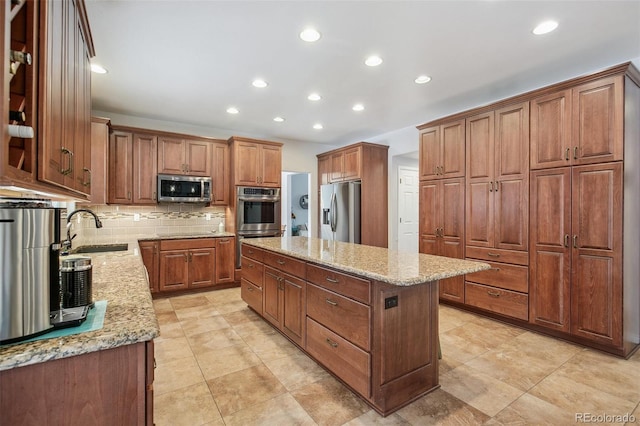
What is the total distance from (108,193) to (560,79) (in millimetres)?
5596

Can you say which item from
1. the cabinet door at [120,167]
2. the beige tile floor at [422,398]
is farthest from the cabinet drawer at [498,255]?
the cabinet door at [120,167]

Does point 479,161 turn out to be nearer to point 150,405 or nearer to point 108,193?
point 150,405

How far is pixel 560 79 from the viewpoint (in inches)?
127

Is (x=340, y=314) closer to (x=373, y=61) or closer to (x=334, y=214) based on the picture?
(x=373, y=61)

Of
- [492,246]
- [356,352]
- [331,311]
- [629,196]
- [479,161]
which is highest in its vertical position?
[479,161]

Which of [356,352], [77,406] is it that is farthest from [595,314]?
[77,406]

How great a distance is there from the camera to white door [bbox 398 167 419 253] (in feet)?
18.6

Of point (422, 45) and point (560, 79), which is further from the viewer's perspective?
point (560, 79)

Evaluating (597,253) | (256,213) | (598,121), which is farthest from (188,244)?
(598,121)

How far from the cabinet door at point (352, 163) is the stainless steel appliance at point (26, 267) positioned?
15.0 feet

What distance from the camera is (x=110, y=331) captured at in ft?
3.26

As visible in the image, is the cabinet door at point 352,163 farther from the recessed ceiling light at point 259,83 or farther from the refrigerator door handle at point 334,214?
the recessed ceiling light at point 259,83

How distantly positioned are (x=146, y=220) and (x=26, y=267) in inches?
166

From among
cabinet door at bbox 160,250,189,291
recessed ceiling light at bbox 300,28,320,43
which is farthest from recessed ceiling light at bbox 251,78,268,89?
cabinet door at bbox 160,250,189,291
